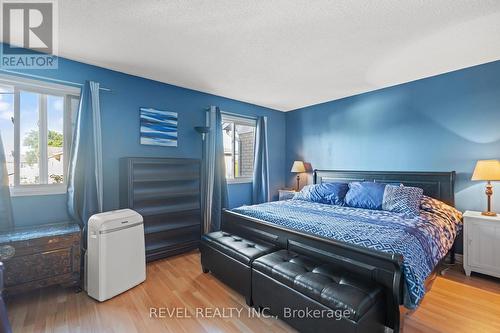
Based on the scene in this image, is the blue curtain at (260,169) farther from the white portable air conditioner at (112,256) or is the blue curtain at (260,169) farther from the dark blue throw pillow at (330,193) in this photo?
the white portable air conditioner at (112,256)

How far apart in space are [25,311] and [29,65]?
240 centimetres

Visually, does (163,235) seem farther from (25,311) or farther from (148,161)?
(25,311)

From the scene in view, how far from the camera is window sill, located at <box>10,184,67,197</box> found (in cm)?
236

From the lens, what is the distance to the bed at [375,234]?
62.5 inches

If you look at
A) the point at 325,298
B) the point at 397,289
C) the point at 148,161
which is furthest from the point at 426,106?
the point at 148,161

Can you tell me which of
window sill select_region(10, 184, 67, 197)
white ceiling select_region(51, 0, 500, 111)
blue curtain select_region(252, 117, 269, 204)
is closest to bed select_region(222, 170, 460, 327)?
blue curtain select_region(252, 117, 269, 204)

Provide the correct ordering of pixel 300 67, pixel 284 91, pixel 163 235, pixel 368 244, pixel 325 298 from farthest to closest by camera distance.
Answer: pixel 284 91, pixel 163 235, pixel 300 67, pixel 368 244, pixel 325 298

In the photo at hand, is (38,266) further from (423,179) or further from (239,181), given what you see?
(423,179)

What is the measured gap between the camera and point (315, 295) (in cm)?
155

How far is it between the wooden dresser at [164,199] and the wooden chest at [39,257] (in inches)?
28.3

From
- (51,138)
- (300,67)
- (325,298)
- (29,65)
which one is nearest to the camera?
(325,298)

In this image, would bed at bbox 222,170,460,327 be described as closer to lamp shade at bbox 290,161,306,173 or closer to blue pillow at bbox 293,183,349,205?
blue pillow at bbox 293,183,349,205

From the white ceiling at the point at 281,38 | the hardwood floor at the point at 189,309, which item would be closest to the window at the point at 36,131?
the white ceiling at the point at 281,38

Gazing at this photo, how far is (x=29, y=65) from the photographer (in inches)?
95.7
